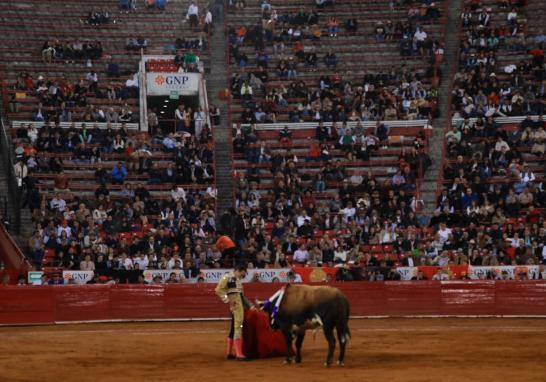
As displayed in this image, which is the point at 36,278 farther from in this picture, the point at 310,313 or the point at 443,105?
the point at 443,105

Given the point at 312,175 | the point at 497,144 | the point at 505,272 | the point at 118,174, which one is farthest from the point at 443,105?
the point at 118,174

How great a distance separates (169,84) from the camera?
43250mm

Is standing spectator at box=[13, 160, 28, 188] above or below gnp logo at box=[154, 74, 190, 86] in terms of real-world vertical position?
below

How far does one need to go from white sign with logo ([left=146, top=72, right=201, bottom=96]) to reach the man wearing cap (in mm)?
23117

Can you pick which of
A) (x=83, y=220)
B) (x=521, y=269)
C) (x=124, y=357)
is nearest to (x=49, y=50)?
(x=83, y=220)

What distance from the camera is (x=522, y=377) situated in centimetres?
1764

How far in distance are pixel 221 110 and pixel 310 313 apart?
2507 cm

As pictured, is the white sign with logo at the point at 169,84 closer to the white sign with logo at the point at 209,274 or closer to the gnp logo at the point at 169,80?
the gnp logo at the point at 169,80

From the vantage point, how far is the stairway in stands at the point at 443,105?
3919 centimetres

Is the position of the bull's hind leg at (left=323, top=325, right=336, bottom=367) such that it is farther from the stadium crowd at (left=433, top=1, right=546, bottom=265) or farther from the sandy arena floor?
the stadium crowd at (left=433, top=1, right=546, bottom=265)

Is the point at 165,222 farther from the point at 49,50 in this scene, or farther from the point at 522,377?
the point at 522,377

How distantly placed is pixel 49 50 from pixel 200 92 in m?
6.70

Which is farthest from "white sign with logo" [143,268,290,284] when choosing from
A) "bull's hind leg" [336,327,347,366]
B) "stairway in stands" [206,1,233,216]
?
"bull's hind leg" [336,327,347,366]

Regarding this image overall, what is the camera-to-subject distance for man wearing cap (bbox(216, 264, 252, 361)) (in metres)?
20.6
